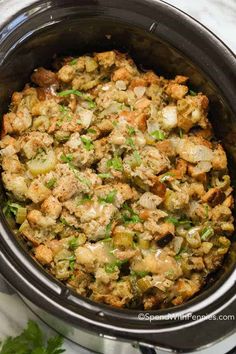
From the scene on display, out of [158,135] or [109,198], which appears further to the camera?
[158,135]

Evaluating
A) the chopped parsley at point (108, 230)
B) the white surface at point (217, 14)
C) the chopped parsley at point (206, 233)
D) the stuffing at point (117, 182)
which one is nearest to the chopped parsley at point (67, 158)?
the stuffing at point (117, 182)

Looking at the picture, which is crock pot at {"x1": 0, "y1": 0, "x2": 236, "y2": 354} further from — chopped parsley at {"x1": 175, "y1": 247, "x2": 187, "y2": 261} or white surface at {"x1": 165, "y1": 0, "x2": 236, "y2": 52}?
white surface at {"x1": 165, "y1": 0, "x2": 236, "y2": 52}

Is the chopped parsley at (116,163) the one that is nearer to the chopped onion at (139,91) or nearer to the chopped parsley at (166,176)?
the chopped parsley at (166,176)

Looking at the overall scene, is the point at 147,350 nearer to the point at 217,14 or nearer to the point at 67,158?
the point at 67,158

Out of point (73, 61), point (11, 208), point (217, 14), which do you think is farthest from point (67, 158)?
point (217, 14)

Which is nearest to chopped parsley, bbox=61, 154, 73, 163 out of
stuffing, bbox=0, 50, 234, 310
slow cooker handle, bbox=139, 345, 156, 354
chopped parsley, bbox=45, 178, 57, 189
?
stuffing, bbox=0, 50, 234, 310

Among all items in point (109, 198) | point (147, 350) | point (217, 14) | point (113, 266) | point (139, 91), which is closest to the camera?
point (147, 350)

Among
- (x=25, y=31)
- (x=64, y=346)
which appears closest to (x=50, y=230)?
(x=64, y=346)

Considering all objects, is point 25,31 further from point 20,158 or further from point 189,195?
point 189,195
